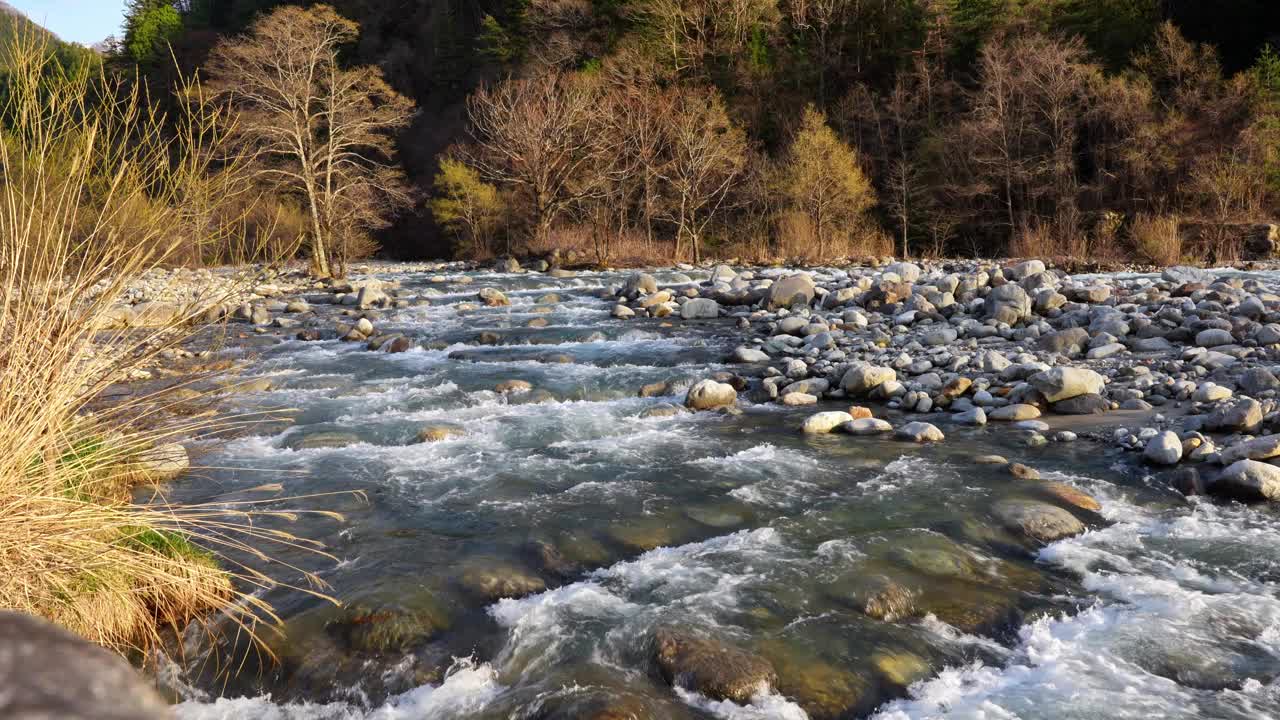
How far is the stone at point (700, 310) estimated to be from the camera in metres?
13.4

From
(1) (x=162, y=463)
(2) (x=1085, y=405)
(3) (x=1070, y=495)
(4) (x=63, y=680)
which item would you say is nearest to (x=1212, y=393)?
(2) (x=1085, y=405)

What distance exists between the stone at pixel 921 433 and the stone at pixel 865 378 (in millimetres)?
1269

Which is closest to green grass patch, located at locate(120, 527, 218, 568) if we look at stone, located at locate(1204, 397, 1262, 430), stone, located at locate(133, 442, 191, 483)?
stone, located at locate(133, 442, 191, 483)

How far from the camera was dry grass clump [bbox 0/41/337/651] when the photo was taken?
101 inches

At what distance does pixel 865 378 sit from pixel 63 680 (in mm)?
7707

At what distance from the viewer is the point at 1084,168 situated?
80.2 feet

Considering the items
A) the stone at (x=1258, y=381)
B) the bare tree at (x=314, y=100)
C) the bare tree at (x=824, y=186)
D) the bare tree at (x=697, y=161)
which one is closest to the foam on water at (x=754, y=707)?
the stone at (x=1258, y=381)

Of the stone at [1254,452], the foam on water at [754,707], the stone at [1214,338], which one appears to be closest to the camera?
the foam on water at [754,707]

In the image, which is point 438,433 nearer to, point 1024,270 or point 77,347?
point 77,347

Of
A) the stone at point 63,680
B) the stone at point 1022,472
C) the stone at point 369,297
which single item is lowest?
the stone at point 1022,472

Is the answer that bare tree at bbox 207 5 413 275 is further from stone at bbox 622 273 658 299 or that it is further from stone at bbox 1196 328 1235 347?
stone at bbox 1196 328 1235 347

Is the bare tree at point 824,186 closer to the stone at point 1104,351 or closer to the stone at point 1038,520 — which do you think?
the stone at point 1104,351

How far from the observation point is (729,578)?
4.17 metres

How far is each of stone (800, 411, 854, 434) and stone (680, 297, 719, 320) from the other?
6490mm
